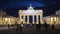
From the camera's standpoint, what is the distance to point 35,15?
202 feet

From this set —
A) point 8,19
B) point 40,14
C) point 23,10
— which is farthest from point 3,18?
point 40,14

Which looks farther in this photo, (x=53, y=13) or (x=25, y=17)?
(x=25, y=17)

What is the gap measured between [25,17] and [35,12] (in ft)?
15.3

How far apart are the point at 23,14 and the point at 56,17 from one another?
12.3m

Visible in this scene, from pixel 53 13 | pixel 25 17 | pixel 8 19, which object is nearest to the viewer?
pixel 8 19

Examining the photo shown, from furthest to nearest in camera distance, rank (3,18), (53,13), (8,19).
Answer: (53,13) < (8,19) < (3,18)

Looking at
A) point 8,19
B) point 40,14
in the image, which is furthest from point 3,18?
point 40,14

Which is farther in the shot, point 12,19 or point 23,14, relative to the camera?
point 23,14

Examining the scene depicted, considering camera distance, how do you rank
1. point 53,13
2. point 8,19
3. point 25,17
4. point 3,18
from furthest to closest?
1. point 25,17
2. point 53,13
3. point 8,19
4. point 3,18

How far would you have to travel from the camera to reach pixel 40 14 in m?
61.8

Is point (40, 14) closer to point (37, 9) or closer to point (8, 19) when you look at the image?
point (37, 9)

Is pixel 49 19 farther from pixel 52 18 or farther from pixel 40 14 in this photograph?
pixel 40 14

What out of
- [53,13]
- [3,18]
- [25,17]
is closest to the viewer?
[3,18]

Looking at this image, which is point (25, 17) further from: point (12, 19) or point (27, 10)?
point (12, 19)
